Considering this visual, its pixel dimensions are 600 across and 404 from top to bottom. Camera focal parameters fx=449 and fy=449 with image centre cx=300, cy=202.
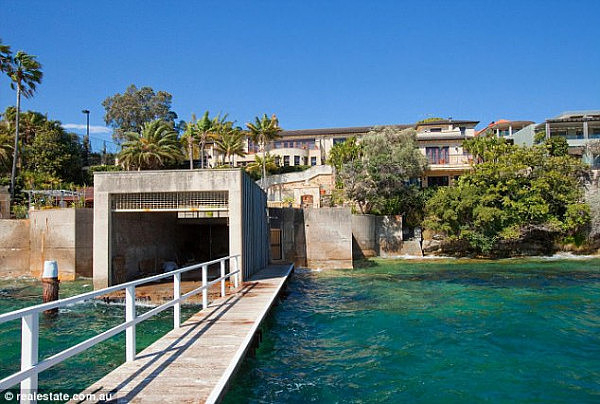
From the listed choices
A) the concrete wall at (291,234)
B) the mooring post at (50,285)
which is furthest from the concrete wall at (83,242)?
the concrete wall at (291,234)

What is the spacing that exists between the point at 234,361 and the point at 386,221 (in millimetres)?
23184

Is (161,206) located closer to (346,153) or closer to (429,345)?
(429,345)

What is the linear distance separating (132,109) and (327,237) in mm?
43635

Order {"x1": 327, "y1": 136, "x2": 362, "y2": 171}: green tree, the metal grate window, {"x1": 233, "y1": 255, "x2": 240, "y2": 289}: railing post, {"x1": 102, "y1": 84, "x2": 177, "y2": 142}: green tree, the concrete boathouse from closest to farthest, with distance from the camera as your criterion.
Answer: {"x1": 233, "y1": 255, "x2": 240, "y2": 289}: railing post
the concrete boathouse
the metal grate window
{"x1": 327, "y1": 136, "x2": 362, "y2": 171}: green tree
{"x1": 102, "y1": 84, "x2": 177, "y2": 142}: green tree

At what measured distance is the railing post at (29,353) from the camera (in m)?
4.14

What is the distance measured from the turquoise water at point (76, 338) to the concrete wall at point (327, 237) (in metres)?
10.5

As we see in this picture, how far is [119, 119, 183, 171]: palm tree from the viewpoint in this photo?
1600 inches

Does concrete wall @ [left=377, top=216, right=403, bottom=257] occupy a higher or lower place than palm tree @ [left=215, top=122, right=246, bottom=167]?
lower

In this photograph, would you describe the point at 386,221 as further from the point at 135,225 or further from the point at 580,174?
the point at 135,225

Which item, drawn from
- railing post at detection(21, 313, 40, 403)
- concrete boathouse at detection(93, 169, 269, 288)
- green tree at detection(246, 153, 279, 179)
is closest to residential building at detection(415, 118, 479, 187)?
green tree at detection(246, 153, 279, 179)

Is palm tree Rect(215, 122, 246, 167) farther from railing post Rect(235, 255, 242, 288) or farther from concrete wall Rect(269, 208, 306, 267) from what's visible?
railing post Rect(235, 255, 242, 288)

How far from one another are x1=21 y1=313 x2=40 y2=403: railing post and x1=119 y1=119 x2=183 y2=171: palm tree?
3737cm

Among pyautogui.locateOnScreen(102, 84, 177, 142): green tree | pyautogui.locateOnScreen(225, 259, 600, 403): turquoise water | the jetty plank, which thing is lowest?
pyautogui.locateOnScreen(225, 259, 600, 403): turquoise water

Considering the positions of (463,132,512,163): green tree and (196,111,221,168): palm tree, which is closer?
(463,132,512,163): green tree
